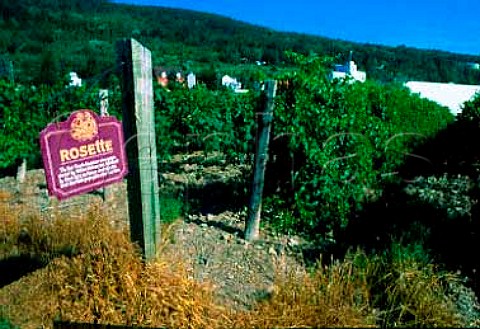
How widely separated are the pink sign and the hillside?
863 inches

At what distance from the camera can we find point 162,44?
46031mm

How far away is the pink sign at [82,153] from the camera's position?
291 cm

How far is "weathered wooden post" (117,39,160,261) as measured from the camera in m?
3.19

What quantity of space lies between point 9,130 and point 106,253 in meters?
6.63

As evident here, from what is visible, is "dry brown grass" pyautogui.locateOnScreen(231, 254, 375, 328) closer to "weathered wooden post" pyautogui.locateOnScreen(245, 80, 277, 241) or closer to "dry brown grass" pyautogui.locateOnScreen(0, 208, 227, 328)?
"dry brown grass" pyautogui.locateOnScreen(0, 208, 227, 328)

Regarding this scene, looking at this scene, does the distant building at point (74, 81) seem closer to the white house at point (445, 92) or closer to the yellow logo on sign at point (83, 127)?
the yellow logo on sign at point (83, 127)

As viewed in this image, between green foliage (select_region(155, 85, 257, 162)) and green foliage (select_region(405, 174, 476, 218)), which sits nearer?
green foliage (select_region(405, 174, 476, 218))

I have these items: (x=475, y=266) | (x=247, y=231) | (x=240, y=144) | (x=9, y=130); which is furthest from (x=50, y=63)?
(x=475, y=266)

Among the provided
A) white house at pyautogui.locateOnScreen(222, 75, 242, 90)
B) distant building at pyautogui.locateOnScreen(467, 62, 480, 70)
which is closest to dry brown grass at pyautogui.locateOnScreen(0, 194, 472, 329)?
white house at pyautogui.locateOnScreen(222, 75, 242, 90)

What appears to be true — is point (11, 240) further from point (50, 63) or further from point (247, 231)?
point (50, 63)

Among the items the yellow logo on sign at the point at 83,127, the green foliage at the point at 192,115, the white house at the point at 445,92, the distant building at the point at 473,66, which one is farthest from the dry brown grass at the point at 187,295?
the distant building at the point at 473,66

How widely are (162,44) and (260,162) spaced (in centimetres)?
4282

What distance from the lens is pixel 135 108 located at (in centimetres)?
323

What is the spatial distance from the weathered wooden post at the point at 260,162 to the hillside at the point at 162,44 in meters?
19.5
